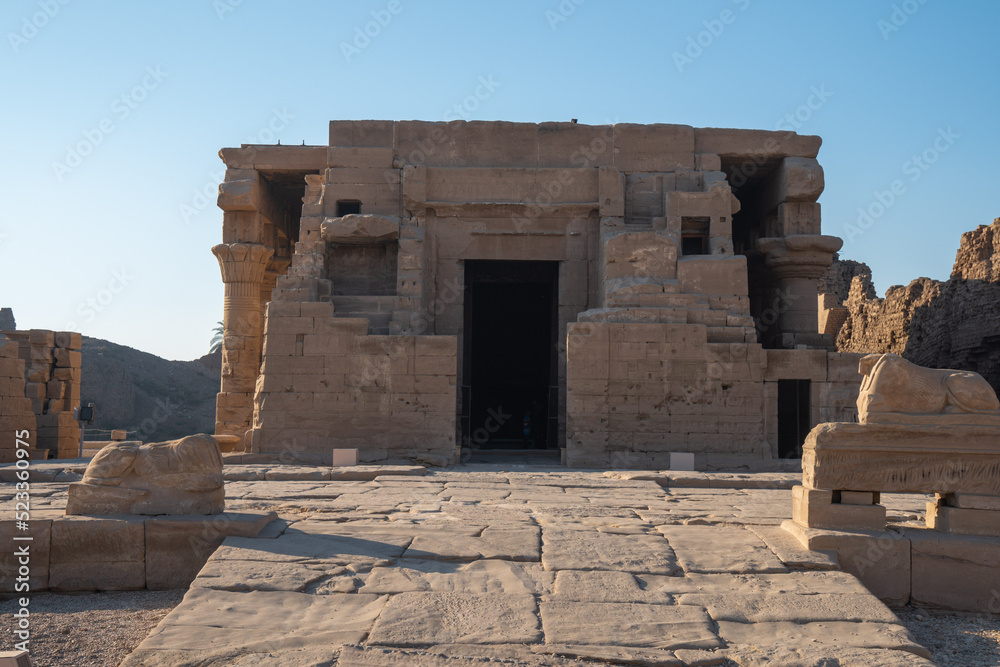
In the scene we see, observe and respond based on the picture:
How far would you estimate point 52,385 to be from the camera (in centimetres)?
1673

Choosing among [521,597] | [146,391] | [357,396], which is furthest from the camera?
[146,391]

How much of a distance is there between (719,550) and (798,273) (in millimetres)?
11100

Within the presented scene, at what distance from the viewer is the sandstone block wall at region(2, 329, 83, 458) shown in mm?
16438

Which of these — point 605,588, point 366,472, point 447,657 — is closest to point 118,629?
point 447,657

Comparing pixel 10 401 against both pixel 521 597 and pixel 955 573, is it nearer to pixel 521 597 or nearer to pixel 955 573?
pixel 521 597

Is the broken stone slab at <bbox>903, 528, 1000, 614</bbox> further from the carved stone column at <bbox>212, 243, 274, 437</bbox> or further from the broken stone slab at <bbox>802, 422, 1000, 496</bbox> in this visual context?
the carved stone column at <bbox>212, 243, 274, 437</bbox>

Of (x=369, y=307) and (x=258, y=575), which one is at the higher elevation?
(x=369, y=307)

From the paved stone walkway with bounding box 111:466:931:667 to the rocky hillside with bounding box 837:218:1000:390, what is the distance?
14.2 m

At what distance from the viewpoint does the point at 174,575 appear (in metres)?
5.39

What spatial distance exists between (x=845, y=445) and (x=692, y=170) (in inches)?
387

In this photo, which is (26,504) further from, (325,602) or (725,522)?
(725,522)

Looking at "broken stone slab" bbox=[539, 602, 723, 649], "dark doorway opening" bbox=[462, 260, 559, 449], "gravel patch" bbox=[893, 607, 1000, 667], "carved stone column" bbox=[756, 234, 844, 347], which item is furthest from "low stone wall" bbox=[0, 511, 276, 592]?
"dark doorway opening" bbox=[462, 260, 559, 449]

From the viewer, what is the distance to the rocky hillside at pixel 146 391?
32750mm

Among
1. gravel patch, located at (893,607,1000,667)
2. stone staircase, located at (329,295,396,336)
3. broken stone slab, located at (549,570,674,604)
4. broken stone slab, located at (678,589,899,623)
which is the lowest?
gravel patch, located at (893,607,1000,667)
